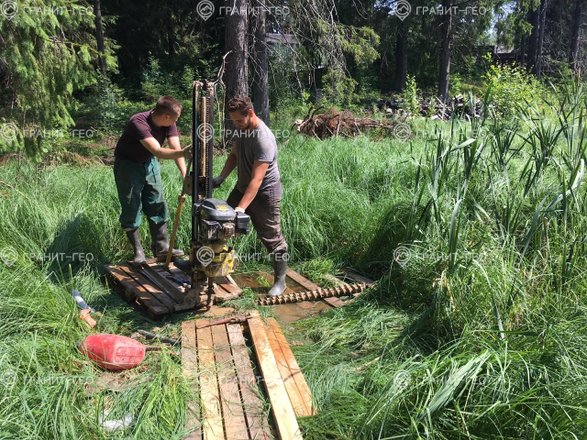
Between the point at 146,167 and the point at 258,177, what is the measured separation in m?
1.20

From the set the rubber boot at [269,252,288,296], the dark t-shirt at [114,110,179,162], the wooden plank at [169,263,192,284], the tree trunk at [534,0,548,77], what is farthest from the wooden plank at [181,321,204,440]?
the tree trunk at [534,0,548,77]

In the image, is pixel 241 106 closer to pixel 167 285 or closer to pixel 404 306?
pixel 167 285

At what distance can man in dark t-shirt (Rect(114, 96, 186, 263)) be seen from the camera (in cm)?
415

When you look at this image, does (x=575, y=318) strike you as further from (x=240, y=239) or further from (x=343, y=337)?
(x=240, y=239)

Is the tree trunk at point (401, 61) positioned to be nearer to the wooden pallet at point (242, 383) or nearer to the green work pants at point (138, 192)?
the green work pants at point (138, 192)

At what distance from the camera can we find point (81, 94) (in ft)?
57.3

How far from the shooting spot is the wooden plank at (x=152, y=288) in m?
3.94

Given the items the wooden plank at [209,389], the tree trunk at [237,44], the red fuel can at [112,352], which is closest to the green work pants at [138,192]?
the wooden plank at [209,389]

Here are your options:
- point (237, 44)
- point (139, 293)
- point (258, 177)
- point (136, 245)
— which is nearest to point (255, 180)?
point (258, 177)

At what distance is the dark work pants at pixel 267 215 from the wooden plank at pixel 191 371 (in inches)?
38.9

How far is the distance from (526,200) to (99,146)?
10.6 meters

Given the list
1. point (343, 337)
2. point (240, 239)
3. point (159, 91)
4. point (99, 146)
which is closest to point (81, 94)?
point (159, 91)

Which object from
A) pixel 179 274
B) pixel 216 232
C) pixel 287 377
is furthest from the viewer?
pixel 179 274

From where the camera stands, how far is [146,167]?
4.48 m
